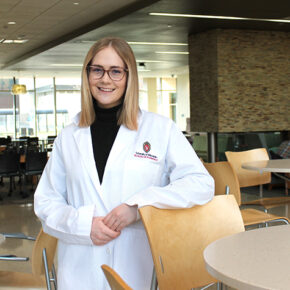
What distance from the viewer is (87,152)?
1771mm

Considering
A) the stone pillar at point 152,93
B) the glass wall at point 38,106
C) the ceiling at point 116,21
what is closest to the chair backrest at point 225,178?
the ceiling at point 116,21

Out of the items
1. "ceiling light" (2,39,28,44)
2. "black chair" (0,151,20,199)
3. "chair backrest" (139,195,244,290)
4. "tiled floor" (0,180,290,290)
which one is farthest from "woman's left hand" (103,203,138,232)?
"ceiling light" (2,39,28,44)

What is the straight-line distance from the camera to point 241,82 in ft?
30.8

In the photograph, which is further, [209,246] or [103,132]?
[103,132]

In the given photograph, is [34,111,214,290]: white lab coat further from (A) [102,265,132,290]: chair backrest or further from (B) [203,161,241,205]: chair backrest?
(B) [203,161,241,205]: chair backrest

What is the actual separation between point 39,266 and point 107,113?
0.84m

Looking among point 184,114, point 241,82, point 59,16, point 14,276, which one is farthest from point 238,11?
point 184,114

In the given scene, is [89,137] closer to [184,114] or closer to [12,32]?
[12,32]

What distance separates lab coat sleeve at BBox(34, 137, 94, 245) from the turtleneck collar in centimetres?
19

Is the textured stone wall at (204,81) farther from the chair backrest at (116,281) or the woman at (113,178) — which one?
the chair backrest at (116,281)

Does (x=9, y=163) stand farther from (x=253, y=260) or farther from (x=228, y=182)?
(x=253, y=260)

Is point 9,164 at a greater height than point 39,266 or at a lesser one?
lesser

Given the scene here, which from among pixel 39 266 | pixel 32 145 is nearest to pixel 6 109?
pixel 32 145

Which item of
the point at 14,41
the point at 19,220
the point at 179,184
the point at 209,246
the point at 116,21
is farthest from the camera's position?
the point at 14,41
